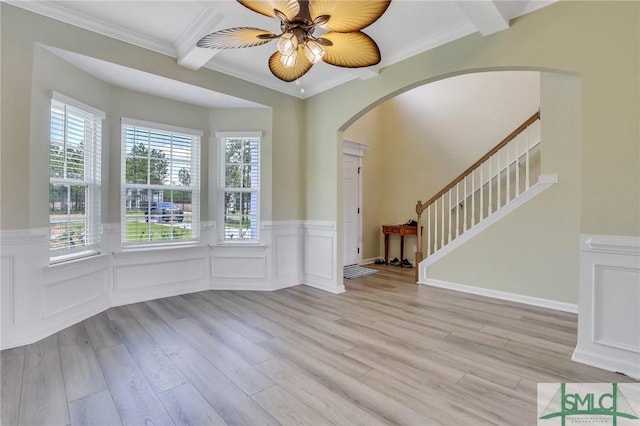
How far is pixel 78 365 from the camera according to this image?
225cm

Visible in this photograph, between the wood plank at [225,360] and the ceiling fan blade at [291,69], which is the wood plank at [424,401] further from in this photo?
the ceiling fan blade at [291,69]

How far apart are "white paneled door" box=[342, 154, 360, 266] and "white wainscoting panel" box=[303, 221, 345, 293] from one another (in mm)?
1701

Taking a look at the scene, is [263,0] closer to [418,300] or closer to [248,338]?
[248,338]

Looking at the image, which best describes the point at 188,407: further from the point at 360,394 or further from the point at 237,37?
the point at 237,37

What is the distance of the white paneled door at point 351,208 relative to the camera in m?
6.21

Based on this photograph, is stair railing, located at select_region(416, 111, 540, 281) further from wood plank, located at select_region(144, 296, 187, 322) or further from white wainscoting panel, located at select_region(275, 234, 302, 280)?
wood plank, located at select_region(144, 296, 187, 322)

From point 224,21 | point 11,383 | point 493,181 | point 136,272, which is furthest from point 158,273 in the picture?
point 493,181

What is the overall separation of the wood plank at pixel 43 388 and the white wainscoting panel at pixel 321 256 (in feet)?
9.67

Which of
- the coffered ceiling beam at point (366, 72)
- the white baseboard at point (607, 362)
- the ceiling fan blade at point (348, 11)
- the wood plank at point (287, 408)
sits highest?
the coffered ceiling beam at point (366, 72)

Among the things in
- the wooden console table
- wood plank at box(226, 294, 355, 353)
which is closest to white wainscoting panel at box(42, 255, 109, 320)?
wood plank at box(226, 294, 355, 353)

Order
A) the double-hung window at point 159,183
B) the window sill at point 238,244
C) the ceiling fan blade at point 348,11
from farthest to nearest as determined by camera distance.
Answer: the window sill at point 238,244 < the double-hung window at point 159,183 < the ceiling fan blade at point 348,11

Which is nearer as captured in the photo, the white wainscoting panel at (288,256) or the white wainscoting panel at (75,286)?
the white wainscoting panel at (75,286)

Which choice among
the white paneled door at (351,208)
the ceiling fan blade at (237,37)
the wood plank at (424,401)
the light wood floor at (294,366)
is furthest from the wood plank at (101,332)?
the white paneled door at (351,208)

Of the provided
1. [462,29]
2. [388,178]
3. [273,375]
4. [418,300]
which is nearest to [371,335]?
[273,375]
